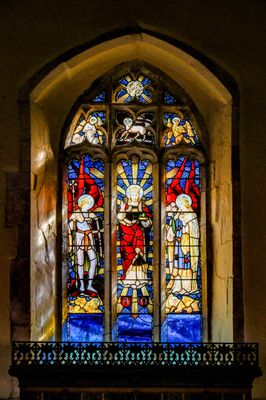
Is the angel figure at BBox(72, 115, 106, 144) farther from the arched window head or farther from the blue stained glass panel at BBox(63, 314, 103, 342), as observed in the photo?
the blue stained glass panel at BBox(63, 314, 103, 342)

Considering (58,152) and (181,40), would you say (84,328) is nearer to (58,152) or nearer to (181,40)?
(58,152)

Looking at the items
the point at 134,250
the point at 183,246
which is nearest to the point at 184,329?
the point at 183,246

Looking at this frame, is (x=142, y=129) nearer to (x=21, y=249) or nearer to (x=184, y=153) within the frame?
(x=184, y=153)

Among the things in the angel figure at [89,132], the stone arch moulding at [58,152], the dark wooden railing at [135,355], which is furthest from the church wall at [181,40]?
the angel figure at [89,132]

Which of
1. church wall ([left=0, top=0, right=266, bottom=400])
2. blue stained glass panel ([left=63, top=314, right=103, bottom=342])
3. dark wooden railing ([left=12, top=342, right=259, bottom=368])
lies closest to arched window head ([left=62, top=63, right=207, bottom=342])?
blue stained glass panel ([left=63, top=314, right=103, bottom=342])

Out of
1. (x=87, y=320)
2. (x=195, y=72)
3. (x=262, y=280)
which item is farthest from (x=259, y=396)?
(x=195, y=72)

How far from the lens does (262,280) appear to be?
8.26 metres

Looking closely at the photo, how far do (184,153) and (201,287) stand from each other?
1.49 m

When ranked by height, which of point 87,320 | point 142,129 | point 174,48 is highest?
point 174,48

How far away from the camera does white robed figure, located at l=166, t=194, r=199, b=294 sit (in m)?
9.22

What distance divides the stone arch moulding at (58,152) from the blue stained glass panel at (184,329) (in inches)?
6.6

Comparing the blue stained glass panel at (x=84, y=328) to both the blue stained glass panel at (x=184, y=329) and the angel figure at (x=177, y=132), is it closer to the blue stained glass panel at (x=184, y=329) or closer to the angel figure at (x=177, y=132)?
the blue stained glass panel at (x=184, y=329)

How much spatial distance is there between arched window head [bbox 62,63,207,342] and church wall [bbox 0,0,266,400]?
771mm

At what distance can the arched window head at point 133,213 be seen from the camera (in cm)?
916
